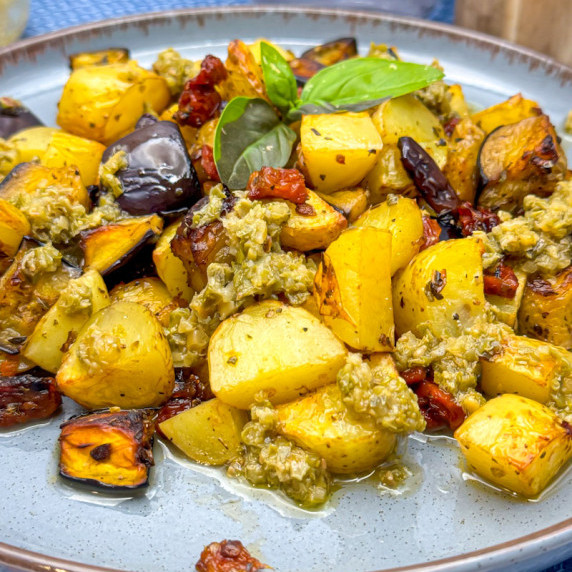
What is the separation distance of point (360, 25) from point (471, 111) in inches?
31.6

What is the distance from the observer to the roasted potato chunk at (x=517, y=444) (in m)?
1.69

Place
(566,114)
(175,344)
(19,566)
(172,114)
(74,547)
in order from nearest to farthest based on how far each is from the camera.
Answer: (19,566), (74,547), (175,344), (172,114), (566,114)

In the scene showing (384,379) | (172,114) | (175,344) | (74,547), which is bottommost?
(74,547)

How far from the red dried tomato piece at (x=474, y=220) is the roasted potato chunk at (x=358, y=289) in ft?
1.25

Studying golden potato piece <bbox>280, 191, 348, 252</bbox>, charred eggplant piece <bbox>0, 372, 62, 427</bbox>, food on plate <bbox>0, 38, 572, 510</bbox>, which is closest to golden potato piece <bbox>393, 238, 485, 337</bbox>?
food on plate <bbox>0, 38, 572, 510</bbox>

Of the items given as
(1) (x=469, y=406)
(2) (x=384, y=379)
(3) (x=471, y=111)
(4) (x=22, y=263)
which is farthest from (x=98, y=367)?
(3) (x=471, y=111)

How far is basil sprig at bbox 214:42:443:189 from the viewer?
2189mm

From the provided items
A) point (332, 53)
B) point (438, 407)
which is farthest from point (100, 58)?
point (438, 407)

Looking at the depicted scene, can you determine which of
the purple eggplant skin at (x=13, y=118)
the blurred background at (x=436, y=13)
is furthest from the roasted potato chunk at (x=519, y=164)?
the blurred background at (x=436, y=13)

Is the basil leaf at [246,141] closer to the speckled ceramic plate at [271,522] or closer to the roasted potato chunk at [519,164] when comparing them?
the roasted potato chunk at [519,164]

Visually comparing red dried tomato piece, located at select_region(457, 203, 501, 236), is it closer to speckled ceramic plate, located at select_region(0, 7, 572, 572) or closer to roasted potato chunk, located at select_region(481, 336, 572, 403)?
roasted potato chunk, located at select_region(481, 336, 572, 403)

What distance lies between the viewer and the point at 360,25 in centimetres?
353

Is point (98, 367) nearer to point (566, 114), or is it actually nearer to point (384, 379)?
point (384, 379)

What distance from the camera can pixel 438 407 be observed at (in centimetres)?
193
